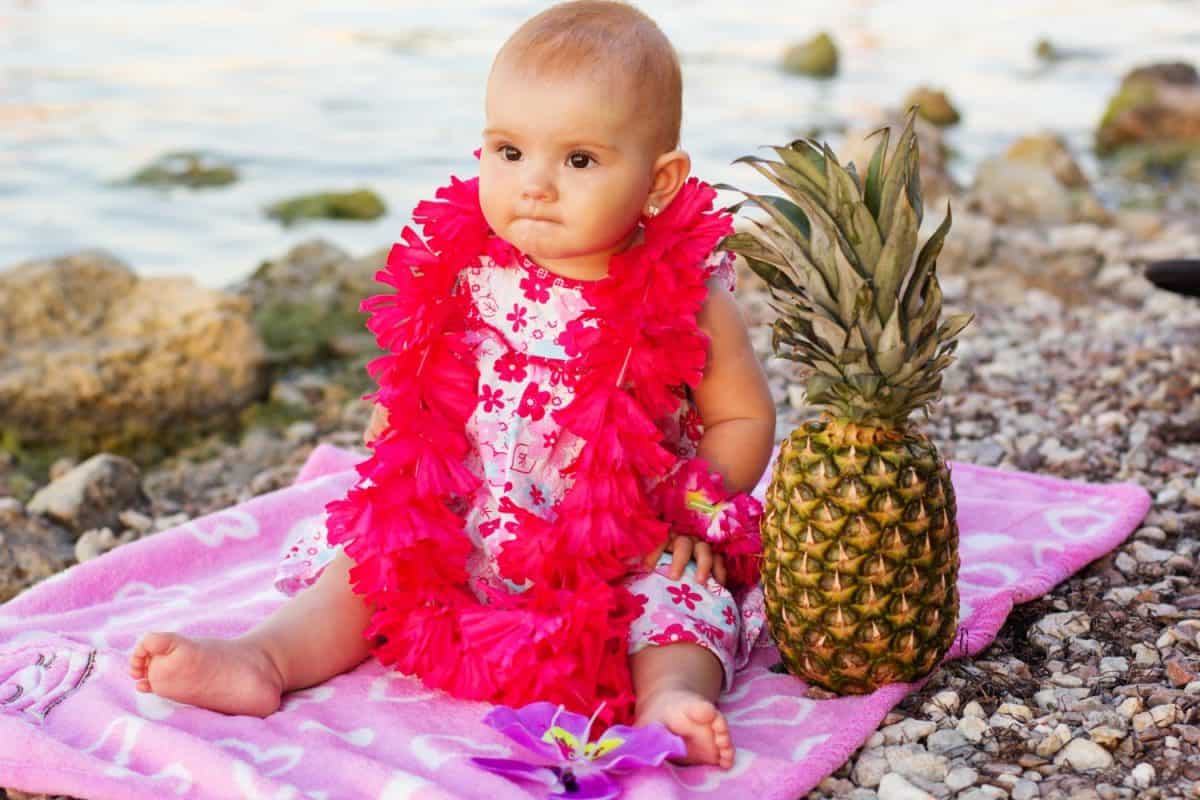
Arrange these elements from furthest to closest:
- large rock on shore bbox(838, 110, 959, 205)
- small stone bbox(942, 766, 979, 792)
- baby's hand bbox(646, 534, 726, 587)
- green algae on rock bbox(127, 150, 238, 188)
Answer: green algae on rock bbox(127, 150, 238, 188)
large rock on shore bbox(838, 110, 959, 205)
baby's hand bbox(646, 534, 726, 587)
small stone bbox(942, 766, 979, 792)

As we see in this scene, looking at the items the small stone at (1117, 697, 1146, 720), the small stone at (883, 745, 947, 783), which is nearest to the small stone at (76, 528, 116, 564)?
the small stone at (883, 745, 947, 783)

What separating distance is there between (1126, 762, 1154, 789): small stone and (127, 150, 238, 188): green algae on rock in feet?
28.2

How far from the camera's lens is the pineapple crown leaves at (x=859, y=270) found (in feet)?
8.48

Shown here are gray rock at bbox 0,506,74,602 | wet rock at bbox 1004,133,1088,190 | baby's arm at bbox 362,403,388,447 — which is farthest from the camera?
wet rock at bbox 1004,133,1088,190

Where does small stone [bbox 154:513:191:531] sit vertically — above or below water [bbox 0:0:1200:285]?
below

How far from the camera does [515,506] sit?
2996 millimetres

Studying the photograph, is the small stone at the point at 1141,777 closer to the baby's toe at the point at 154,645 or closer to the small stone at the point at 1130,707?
the small stone at the point at 1130,707

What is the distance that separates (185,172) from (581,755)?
841cm

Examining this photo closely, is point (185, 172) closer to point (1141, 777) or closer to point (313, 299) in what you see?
point (313, 299)

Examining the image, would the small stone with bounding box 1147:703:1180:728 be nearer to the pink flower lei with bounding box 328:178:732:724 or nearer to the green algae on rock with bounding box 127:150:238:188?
the pink flower lei with bounding box 328:178:732:724

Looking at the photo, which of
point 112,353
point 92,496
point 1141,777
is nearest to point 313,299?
point 112,353

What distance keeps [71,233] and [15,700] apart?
6.26 m

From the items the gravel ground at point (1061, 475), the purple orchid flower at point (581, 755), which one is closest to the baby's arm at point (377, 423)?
the purple orchid flower at point (581, 755)

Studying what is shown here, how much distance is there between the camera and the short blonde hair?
2734 mm
